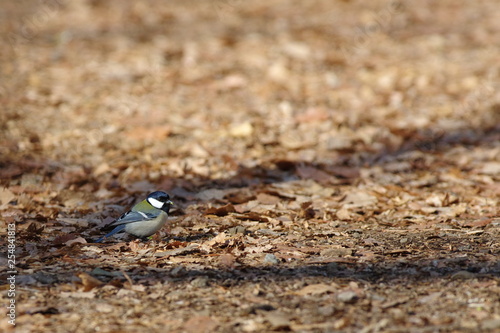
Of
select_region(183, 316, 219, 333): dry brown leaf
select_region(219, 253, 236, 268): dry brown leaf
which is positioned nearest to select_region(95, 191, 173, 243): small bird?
select_region(219, 253, 236, 268): dry brown leaf

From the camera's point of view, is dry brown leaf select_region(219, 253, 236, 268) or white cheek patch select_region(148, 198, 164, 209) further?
white cheek patch select_region(148, 198, 164, 209)

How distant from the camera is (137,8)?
557 inches

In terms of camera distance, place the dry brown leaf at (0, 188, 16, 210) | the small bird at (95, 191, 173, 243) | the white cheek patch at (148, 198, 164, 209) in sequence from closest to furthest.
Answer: the small bird at (95, 191, 173, 243) < the white cheek patch at (148, 198, 164, 209) < the dry brown leaf at (0, 188, 16, 210)

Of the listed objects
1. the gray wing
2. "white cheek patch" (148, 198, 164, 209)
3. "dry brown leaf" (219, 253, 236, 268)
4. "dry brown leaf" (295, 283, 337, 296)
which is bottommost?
"dry brown leaf" (295, 283, 337, 296)

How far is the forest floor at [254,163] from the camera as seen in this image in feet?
12.9

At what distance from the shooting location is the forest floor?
394cm

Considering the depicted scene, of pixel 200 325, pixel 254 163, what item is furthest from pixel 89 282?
pixel 254 163

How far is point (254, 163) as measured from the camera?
7.50m

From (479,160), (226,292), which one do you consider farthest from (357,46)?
(226,292)

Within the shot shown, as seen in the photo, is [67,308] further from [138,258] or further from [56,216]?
[56,216]

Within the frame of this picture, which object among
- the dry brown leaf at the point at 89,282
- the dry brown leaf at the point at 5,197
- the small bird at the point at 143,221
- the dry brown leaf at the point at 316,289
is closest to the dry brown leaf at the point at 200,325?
the dry brown leaf at the point at 316,289

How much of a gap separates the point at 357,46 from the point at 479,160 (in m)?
5.03

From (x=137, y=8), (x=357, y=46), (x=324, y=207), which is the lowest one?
(x=324, y=207)

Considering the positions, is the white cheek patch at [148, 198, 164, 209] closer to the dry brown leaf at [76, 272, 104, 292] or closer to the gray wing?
the gray wing
